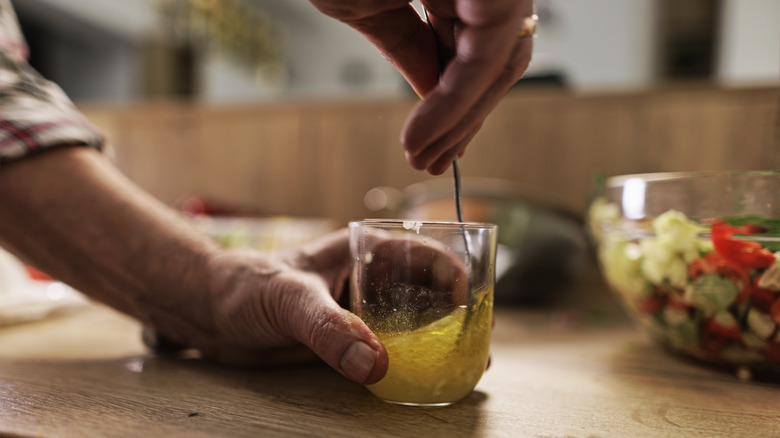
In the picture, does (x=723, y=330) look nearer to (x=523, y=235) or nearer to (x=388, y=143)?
(x=523, y=235)

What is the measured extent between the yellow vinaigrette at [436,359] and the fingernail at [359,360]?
2cm

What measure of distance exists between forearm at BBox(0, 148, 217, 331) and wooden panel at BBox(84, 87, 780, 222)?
722mm

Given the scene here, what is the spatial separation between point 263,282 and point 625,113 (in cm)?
87

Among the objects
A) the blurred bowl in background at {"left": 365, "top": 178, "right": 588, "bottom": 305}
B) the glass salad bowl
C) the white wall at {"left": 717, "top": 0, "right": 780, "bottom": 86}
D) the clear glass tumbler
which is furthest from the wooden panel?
the white wall at {"left": 717, "top": 0, "right": 780, "bottom": 86}

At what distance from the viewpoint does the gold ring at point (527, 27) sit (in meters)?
0.31

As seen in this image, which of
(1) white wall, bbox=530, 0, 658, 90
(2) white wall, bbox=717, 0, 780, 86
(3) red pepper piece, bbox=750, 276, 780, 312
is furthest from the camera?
(1) white wall, bbox=530, 0, 658, 90

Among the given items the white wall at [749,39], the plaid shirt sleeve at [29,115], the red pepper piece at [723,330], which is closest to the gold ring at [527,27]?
the red pepper piece at [723,330]

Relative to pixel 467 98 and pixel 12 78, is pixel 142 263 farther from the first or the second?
pixel 467 98

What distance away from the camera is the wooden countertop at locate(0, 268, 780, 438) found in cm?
35

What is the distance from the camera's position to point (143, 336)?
567 mm

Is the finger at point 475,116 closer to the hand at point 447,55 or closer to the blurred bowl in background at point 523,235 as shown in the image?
the hand at point 447,55

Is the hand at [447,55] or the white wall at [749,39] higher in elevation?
the white wall at [749,39]

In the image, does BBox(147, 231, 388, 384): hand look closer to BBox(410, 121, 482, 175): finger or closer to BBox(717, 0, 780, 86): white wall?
BBox(410, 121, 482, 175): finger

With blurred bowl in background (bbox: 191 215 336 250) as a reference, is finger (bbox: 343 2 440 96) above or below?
above
